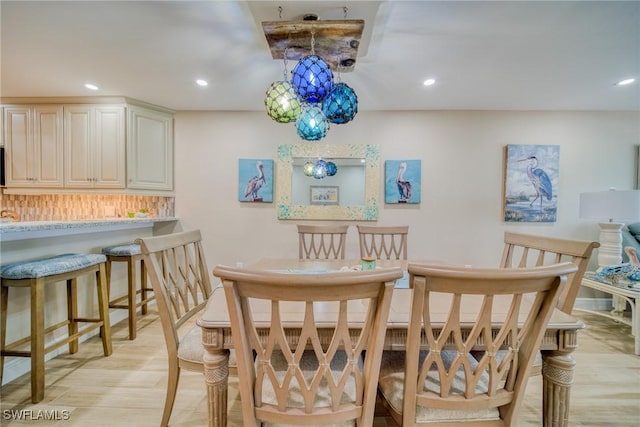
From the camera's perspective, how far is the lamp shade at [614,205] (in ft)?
8.76

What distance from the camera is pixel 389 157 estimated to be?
136 inches

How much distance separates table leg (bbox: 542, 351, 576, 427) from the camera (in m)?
1.16

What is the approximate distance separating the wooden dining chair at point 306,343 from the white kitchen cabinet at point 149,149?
2.91 meters

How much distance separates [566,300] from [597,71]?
6.97ft

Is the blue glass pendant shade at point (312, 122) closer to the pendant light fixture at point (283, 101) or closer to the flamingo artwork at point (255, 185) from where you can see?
the pendant light fixture at point (283, 101)

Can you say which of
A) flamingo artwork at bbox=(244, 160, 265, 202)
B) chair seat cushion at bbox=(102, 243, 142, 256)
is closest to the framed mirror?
flamingo artwork at bbox=(244, 160, 265, 202)

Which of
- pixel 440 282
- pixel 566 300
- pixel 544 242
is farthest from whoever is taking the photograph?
pixel 544 242

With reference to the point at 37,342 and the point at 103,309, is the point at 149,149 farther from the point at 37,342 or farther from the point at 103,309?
the point at 37,342

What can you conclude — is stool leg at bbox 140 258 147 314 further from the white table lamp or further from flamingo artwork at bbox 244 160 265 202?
the white table lamp

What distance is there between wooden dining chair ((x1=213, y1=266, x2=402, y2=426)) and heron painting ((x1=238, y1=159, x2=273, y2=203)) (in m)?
2.51

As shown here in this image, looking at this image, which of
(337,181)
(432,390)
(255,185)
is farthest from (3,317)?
(337,181)

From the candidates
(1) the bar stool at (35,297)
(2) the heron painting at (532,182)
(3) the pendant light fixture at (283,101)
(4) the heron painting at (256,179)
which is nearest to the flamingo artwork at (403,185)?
(2) the heron painting at (532,182)

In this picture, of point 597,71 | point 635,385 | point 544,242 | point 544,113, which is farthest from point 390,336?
point 544,113

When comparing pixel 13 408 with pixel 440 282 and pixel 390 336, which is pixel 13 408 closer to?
pixel 390 336
